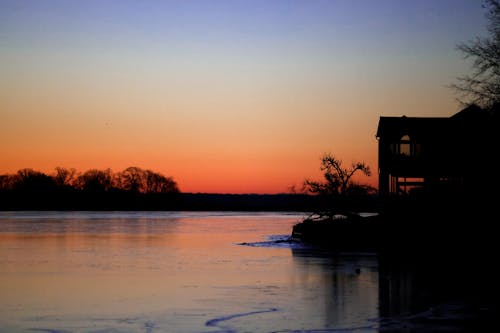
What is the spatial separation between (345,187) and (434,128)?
379 inches

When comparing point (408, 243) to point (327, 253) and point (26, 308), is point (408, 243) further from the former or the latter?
point (26, 308)

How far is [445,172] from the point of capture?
171ft

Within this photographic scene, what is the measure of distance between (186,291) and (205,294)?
40.1 inches

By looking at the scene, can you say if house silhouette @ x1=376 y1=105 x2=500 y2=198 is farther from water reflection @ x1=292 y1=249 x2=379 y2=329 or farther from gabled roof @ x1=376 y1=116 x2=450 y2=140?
water reflection @ x1=292 y1=249 x2=379 y2=329

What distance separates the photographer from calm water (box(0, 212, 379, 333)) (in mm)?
18531

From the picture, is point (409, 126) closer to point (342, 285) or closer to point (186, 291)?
point (342, 285)

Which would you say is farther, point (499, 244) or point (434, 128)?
point (434, 128)

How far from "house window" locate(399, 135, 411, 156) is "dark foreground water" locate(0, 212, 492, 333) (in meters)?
14.0

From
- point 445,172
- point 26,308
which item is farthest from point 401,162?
point 26,308

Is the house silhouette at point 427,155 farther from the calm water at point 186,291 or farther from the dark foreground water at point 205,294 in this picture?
the calm water at point 186,291

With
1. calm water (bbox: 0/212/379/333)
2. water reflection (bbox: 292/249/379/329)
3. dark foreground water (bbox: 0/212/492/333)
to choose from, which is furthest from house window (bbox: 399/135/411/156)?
water reflection (bbox: 292/249/379/329)

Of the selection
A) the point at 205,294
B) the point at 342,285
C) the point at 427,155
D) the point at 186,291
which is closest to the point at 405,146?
the point at 427,155

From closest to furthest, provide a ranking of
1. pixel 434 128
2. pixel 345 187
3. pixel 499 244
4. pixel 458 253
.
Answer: pixel 499 244 < pixel 458 253 < pixel 434 128 < pixel 345 187

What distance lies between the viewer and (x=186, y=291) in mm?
24875
